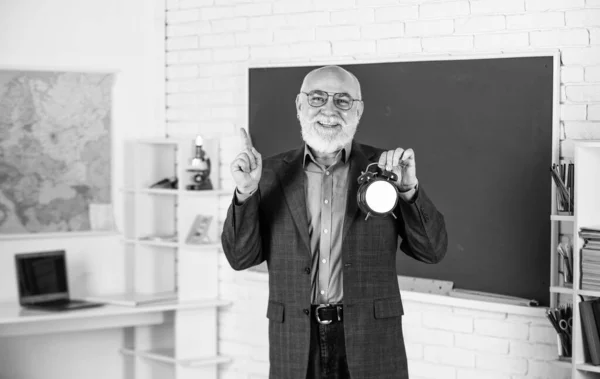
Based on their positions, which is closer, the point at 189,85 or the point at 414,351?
the point at 414,351

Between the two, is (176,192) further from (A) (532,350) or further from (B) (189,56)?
(A) (532,350)

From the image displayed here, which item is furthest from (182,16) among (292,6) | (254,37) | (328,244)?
(328,244)

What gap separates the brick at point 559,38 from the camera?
135 inches

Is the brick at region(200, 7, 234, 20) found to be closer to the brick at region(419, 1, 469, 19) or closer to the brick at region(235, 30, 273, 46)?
the brick at region(235, 30, 273, 46)

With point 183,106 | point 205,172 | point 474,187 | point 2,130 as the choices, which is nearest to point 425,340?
point 474,187

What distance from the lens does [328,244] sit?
2.62 metres

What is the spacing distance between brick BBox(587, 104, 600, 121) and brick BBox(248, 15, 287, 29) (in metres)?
1.61

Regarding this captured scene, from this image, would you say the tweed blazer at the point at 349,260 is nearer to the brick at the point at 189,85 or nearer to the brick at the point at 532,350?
the brick at the point at 532,350

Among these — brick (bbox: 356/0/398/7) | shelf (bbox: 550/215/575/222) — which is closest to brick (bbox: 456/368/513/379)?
shelf (bbox: 550/215/575/222)

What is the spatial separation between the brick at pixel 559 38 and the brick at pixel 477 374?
144 centimetres

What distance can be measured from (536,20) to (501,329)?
1.33m

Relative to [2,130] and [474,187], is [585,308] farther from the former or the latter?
[2,130]

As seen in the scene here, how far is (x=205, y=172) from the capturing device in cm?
438

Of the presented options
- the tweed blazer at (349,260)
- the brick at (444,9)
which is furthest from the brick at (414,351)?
the brick at (444,9)
